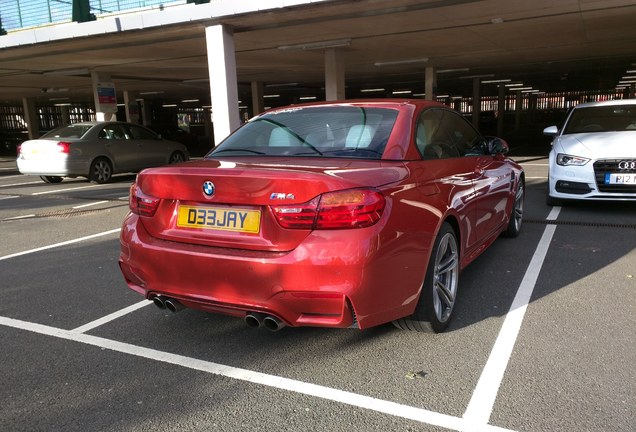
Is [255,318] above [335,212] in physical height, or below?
below

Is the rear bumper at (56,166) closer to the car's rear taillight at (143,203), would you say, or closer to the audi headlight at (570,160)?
the car's rear taillight at (143,203)

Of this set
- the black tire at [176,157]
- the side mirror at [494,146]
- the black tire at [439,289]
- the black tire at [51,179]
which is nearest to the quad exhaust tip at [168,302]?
the black tire at [439,289]

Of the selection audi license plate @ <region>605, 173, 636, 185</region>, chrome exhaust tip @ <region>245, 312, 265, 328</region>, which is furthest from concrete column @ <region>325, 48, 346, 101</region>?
chrome exhaust tip @ <region>245, 312, 265, 328</region>

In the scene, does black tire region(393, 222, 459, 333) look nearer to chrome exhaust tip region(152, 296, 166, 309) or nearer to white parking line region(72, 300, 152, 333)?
chrome exhaust tip region(152, 296, 166, 309)

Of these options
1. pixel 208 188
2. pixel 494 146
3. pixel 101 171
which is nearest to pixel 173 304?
pixel 208 188

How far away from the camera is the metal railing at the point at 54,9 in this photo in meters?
11.9

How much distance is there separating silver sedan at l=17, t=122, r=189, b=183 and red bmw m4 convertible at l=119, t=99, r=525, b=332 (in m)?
9.18

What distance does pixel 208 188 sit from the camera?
9.30ft

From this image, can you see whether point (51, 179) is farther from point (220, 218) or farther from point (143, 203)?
point (220, 218)

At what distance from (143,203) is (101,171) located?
9.88 metres

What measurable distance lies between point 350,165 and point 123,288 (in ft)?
8.31

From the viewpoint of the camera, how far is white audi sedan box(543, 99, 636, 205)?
641 cm

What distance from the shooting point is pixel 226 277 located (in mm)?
2758

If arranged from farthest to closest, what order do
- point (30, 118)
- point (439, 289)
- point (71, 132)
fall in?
point (30, 118)
point (71, 132)
point (439, 289)
